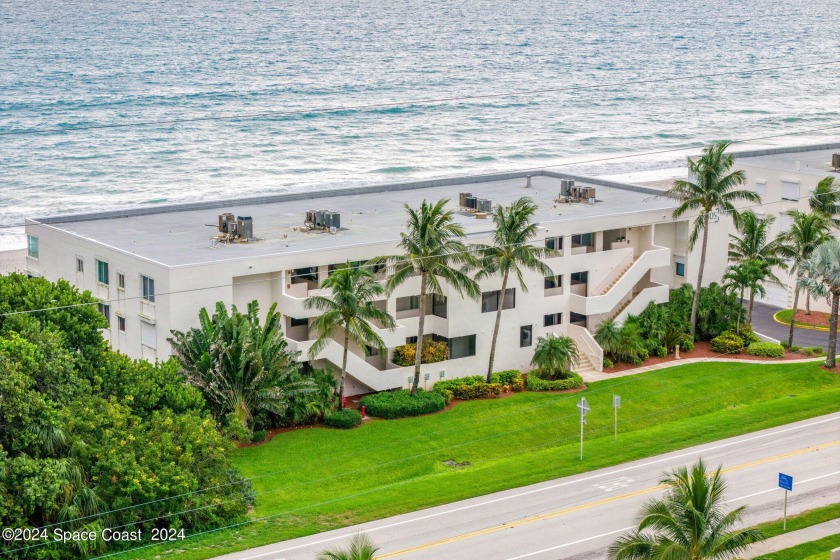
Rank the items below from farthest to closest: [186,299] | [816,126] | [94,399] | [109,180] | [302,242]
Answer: [816,126] → [109,180] → [302,242] → [186,299] → [94,399]

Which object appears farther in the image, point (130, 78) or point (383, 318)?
point (130, 78)

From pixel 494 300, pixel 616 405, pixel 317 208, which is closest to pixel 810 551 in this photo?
pixel 616 405

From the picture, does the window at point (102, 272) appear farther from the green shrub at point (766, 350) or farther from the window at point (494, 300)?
the green shrub at point (766, 350)

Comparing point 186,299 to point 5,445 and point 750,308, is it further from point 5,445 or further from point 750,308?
point 750,308

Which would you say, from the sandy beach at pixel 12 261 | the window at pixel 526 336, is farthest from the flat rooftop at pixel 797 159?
the sandy beach at pixel 12 261

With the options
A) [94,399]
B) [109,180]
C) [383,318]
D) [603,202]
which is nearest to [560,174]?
[603,202]
